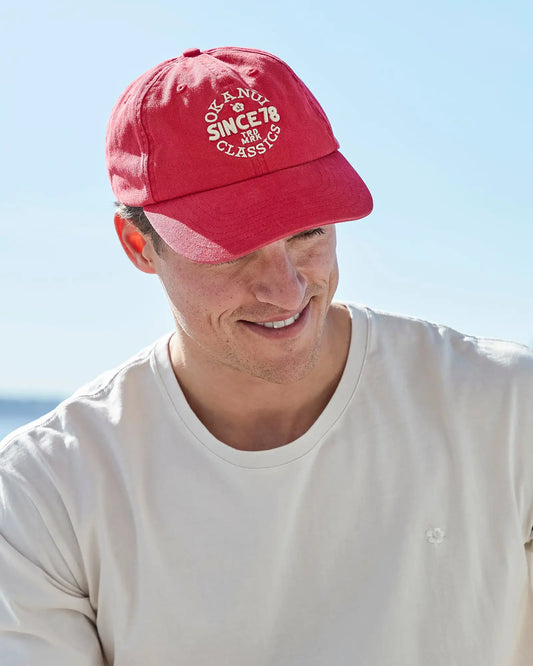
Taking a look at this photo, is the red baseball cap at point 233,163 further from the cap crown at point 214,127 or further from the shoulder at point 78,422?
the shoulder at point 78,422

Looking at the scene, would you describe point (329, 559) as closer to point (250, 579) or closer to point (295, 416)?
point (250, 579)

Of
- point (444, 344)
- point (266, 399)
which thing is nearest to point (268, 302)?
point (266, 399)

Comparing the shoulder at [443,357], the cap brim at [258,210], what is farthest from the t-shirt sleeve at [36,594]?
the shoulder at [443,357]

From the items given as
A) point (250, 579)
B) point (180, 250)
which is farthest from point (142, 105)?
point (250, 579)

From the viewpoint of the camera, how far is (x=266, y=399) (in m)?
1.83

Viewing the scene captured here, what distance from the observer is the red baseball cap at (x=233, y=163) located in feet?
5.23

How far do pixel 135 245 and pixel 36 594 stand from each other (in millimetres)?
681

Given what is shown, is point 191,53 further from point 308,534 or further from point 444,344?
point 308,534

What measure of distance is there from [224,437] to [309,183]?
1.68 feet

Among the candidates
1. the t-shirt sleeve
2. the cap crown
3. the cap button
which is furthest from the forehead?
the t-shirt sleeve

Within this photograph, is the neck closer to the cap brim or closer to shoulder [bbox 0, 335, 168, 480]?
shoulder [bbox 0, 335, 168, 480]

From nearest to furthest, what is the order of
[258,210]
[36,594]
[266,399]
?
[258,210]
[36,594]
[266,399]

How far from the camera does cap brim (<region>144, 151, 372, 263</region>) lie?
157cm

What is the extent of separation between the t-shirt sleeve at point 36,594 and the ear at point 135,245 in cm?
48
